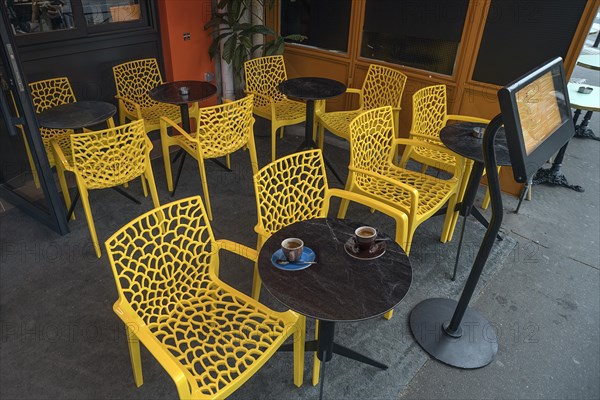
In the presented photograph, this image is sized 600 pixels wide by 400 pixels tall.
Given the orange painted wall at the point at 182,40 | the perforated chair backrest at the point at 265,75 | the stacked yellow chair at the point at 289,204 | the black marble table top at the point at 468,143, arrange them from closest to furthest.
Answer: the stacked yellow chair at the point at 289,204
the black marble table top at the point at 468,143
the perforated chair backrest at the point at 265,75
the orange painted wall at the point at 182,40

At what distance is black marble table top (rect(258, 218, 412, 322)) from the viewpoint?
1.59 meters

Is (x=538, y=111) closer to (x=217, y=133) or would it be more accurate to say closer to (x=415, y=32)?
(x=217, y=133)

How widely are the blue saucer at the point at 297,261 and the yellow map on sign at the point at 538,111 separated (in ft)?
3.12

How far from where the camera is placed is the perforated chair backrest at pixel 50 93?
3.44m

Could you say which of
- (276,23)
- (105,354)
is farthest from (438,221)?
(276,23)

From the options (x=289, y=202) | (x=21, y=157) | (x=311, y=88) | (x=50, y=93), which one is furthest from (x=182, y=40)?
(x=289, y=202)

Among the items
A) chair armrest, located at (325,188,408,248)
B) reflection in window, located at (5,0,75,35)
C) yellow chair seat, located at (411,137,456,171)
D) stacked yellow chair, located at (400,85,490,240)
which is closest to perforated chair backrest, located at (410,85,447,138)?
stacked yellow chair, located at (400,85,490,240)

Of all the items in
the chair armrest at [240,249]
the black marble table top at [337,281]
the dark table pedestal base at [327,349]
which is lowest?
the dark table pedestal base at [327,349]

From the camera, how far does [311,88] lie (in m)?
3.95

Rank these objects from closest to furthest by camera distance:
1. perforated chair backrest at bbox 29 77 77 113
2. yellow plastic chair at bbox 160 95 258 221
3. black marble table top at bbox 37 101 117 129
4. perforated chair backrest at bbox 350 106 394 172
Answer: perforated chair backrest at bbox 350 106 394 172 → black marble table top at bbox 37 101 117 129 → yellow plastic chair at bbox 160 95 258 221 → perforated chair backrest at bbox 29 77 77 113

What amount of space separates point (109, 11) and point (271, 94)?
177 cm

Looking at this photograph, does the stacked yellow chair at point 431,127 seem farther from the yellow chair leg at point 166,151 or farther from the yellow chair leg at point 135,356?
the yellow chair leg at point 135,356

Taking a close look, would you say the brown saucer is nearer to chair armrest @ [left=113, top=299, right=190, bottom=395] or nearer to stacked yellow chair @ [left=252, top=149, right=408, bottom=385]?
stacked yellow chair @ [left=252, top=149, right=408, bottom=385]

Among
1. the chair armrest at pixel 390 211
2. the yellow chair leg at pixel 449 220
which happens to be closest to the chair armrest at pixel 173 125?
the chair armrest at pixel 390 211
